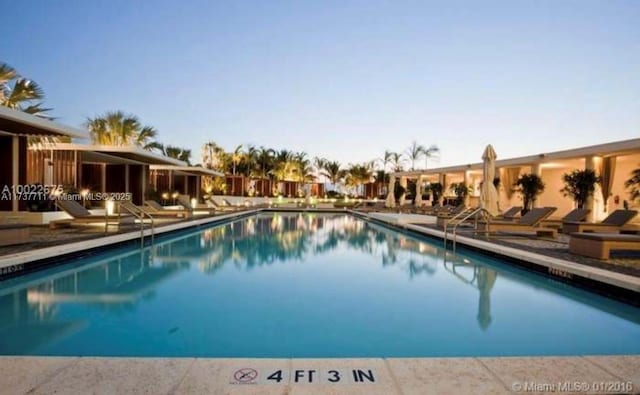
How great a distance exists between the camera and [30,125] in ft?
29.2

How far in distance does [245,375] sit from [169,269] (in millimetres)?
4873

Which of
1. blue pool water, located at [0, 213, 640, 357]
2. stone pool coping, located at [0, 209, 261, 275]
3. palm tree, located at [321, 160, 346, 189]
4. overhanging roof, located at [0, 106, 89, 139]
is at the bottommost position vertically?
blue pool water, located at [0, 213, 640, 357]

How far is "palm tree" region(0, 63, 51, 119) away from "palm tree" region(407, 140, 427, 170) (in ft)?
102

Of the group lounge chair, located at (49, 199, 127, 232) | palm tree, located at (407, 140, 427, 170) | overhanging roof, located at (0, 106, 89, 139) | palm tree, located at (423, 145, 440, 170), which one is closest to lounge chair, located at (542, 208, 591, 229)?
lounge chair, located at (49, 199, 127, 232)

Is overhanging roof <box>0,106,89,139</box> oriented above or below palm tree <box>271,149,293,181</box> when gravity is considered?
below

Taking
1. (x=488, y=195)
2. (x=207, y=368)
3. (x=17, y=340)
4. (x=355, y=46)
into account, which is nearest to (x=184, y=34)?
(x=355, y=46)

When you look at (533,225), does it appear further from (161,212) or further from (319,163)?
(319,163)

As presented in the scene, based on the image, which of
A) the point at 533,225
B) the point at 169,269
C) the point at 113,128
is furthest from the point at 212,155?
the point at 169,269

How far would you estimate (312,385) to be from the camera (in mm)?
2371

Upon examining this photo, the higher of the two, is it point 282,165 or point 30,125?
point 282,165

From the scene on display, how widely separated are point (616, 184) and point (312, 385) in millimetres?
22076

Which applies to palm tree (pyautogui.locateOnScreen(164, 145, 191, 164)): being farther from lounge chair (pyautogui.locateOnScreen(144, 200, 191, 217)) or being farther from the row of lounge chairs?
the row of lounge chairs

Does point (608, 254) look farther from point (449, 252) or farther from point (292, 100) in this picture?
point (292, 100)

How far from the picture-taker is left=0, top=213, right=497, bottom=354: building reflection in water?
420 centimetres
